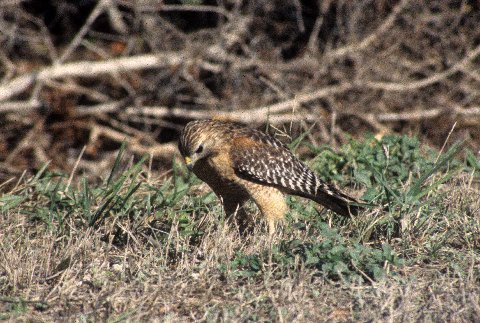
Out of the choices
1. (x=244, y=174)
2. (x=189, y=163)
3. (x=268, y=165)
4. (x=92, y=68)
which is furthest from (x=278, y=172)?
(x=92, y=68)

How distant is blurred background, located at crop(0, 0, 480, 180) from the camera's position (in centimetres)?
1255

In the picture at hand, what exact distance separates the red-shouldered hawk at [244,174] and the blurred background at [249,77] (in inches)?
220

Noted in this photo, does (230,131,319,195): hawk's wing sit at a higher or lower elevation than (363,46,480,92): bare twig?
higher

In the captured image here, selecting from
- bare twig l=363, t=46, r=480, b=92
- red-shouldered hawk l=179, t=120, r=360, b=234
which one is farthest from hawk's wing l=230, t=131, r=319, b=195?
bare twig l=363, t=46, r=480, b=92

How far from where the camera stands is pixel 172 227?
581cm

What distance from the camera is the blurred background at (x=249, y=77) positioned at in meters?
12.5

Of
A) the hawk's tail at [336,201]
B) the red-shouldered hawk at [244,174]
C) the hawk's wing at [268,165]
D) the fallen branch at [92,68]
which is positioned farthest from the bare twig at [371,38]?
the hawk's tail at [336,201]

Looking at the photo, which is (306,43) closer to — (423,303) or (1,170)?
(1,170)

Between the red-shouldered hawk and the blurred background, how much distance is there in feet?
18.4

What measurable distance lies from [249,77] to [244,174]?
631cm

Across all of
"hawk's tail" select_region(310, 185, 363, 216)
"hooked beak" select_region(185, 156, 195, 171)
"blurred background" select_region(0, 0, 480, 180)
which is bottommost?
"blurred background" select_region(0, 0, 480, 180)

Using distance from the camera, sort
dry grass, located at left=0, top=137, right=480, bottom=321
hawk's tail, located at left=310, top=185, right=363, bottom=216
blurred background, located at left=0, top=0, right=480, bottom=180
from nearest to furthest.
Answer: dry grass, located at left=0, top=137, right=480, bottom=321 → hawk's tail, located at left=310, top=185, right=363, bottom=216 → blurred background, located at left=0, top=0, right=480, bottom=180

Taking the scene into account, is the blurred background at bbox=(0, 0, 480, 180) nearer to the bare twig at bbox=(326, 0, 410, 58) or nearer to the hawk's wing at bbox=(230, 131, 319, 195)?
the bare twig at bbox=(326, 0, 410, 58)

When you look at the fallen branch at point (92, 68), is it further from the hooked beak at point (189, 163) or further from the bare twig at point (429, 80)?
the hooked beak at point (189, 163)
